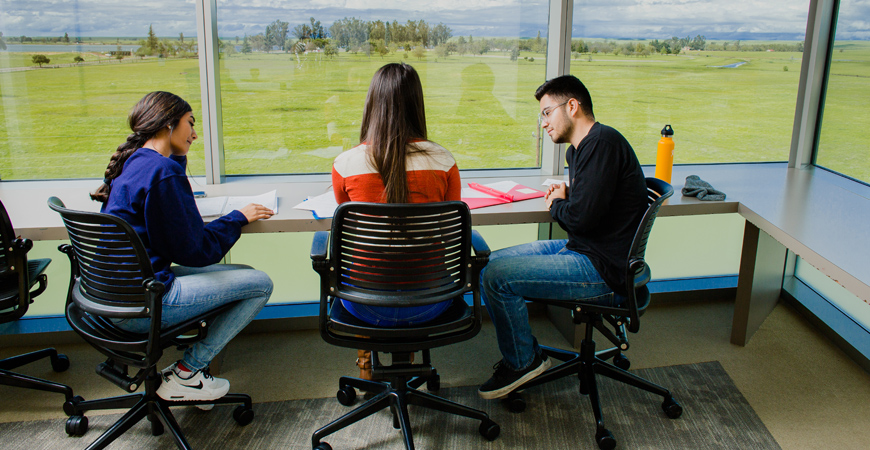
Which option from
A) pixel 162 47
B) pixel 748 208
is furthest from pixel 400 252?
pixel 162 47

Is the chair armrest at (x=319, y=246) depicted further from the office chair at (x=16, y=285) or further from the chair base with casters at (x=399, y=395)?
the office chair at (x=16, y=285)

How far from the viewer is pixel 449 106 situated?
9.96 ft

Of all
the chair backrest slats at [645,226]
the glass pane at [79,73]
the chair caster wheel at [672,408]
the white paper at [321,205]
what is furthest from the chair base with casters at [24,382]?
the chair caster wheel at [672,408]

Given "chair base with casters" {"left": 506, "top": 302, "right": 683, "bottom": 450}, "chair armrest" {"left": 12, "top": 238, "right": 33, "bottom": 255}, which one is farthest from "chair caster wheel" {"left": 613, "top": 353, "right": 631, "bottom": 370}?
"chair armrest" {"left": 12, "top": 238, "right": 33, "bottom": 255}

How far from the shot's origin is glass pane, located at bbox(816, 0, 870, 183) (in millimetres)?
2932

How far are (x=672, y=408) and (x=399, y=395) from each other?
0.99m

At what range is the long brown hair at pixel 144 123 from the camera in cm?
189

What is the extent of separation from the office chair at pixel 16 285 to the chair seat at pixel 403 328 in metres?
1.08

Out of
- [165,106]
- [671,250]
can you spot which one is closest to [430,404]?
[165,106]

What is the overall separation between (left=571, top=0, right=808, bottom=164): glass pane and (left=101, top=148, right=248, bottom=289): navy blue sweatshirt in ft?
6.41

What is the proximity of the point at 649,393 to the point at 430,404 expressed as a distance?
0.91 meters

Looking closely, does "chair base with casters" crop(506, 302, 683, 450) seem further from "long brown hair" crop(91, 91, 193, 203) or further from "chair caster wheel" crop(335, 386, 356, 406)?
"long brown hair" crop(91, 91, 193, 203)

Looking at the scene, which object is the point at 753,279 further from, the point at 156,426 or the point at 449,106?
the point at 156,426

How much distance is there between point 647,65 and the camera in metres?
3.09
